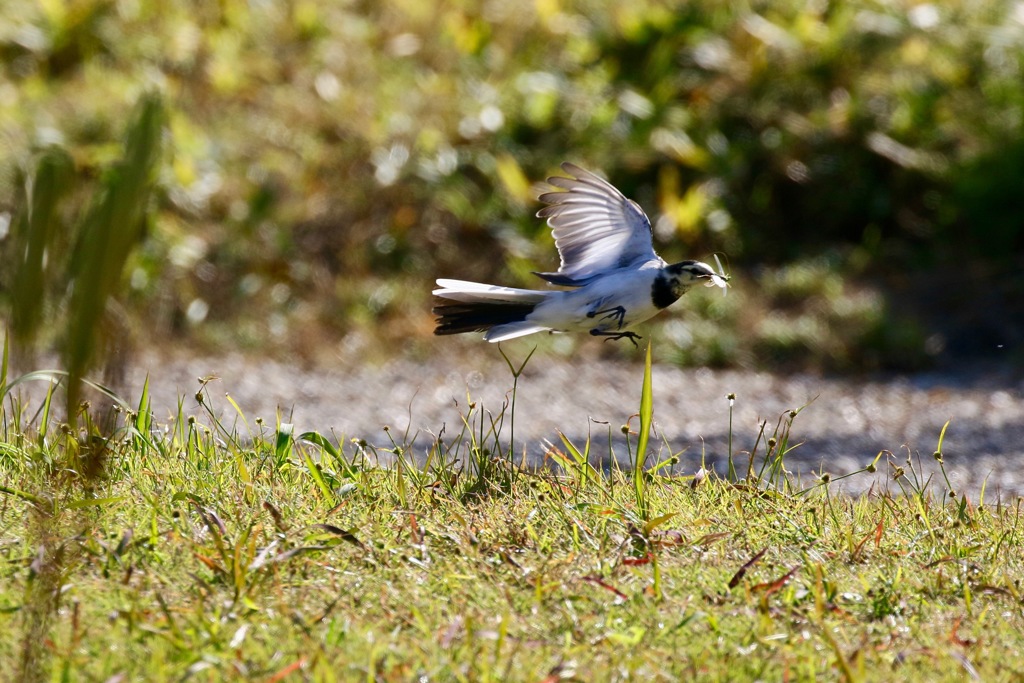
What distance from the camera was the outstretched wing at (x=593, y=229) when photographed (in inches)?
153

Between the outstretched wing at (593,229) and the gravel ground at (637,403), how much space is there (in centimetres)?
146

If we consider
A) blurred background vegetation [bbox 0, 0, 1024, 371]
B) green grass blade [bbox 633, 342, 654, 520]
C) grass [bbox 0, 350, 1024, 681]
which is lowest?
grass [bbox 0, 350, 1024, 681]

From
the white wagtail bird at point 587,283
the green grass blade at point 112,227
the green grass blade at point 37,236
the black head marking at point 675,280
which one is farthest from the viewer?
the white wagtail bird at point 587,283

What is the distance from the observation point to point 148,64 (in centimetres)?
1023

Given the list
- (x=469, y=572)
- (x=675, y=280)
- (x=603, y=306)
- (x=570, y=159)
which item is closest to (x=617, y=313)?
(x=603, y=306)

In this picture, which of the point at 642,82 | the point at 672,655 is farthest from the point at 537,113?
the point at 672,655

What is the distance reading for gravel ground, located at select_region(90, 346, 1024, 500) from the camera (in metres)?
5.72

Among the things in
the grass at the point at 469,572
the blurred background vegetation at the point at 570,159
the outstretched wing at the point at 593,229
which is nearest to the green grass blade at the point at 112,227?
the grass at the point at 469,572

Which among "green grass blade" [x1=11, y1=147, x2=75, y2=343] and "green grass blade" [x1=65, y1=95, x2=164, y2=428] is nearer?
"green grass blade" [x1=65, y1=95, x2=164, y2=428]

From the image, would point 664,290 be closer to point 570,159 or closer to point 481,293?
point 481,293

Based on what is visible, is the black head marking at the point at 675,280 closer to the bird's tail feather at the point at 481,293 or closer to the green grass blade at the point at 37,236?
the bird's tail feather at the point at 481,293

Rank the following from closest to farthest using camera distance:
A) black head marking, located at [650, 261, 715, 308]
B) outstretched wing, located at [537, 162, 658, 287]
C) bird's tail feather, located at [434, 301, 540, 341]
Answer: black head marking, located at [650, 261, 715, 308] < bird's tail feather, located at [434, 301, 540, 341] < outstretched wing, located at [537, 162, 658, 287]

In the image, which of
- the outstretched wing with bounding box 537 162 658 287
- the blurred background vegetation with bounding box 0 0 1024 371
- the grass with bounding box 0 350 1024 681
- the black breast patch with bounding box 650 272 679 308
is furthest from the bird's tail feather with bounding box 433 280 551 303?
the blurred background vegetation with bounding box 0 0 1024 371

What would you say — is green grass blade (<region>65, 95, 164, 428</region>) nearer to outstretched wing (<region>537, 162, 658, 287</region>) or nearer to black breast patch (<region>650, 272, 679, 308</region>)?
black breast patch (<region>650, 272, 679, 308</region>)
